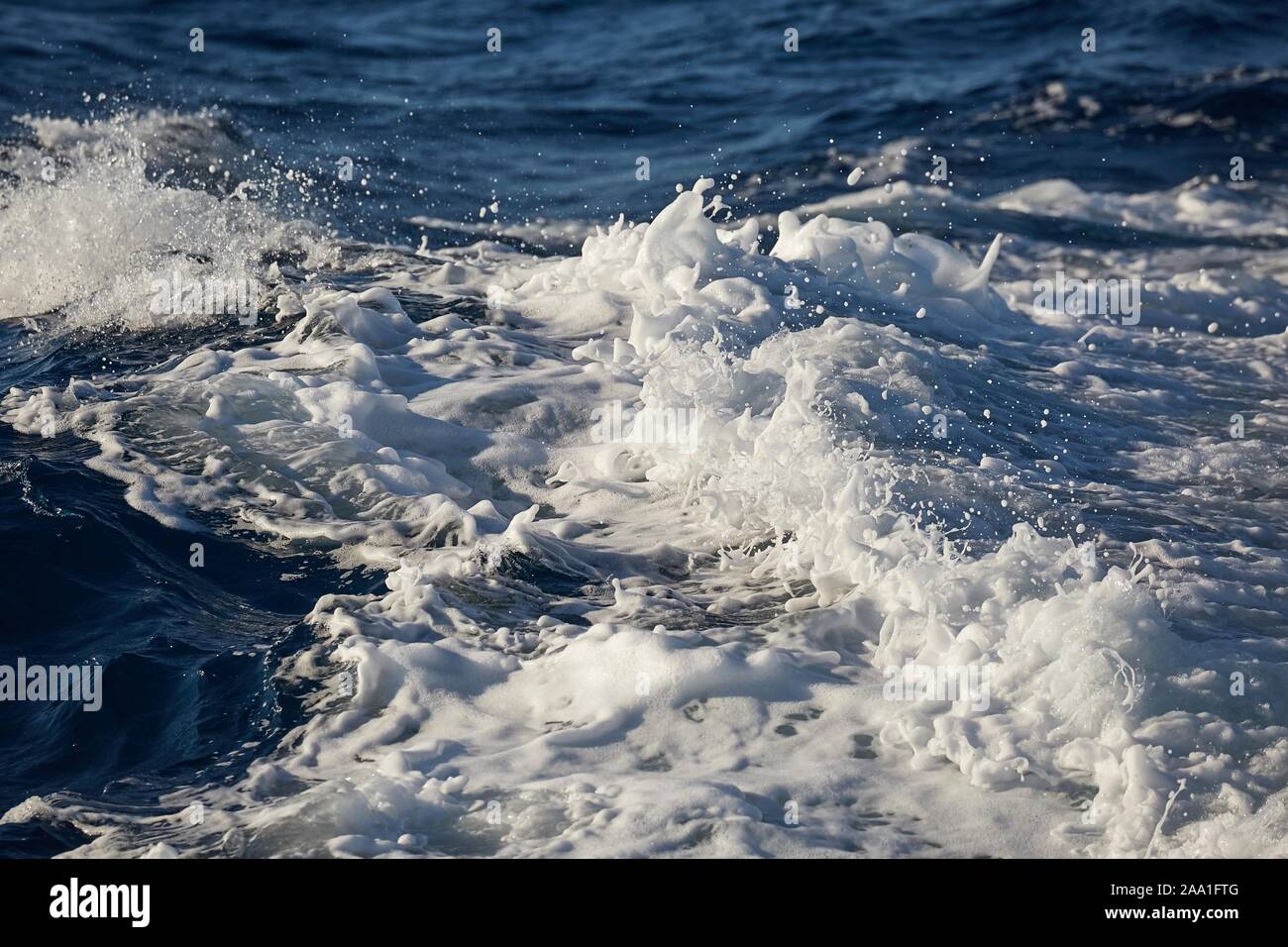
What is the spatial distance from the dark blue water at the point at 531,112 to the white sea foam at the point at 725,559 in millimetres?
505

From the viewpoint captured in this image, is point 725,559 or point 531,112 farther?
point 531,112

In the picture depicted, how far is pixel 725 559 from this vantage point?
6551 millimetres

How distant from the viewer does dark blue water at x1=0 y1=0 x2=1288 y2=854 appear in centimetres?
651

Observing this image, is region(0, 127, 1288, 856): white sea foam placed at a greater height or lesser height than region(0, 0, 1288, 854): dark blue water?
lesser

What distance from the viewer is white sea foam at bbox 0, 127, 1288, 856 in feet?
15.7

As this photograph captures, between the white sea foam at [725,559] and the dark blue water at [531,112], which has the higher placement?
the dark blue water at [531,112]

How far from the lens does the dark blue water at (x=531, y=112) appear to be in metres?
6.51

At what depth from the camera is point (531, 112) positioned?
15.8 metres

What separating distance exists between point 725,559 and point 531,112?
411 inches

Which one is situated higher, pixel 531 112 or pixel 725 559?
pixel 531 112

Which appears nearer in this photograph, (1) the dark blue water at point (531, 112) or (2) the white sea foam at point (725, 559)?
(2) the white sea foam at point (725, 559)

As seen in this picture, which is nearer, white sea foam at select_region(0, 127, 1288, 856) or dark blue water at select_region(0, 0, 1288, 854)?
white sea foam at select_region(0, 127, 1288, 856)

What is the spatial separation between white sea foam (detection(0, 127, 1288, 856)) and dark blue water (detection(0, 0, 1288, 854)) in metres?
0.51

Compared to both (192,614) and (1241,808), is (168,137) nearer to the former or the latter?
(192,614)
